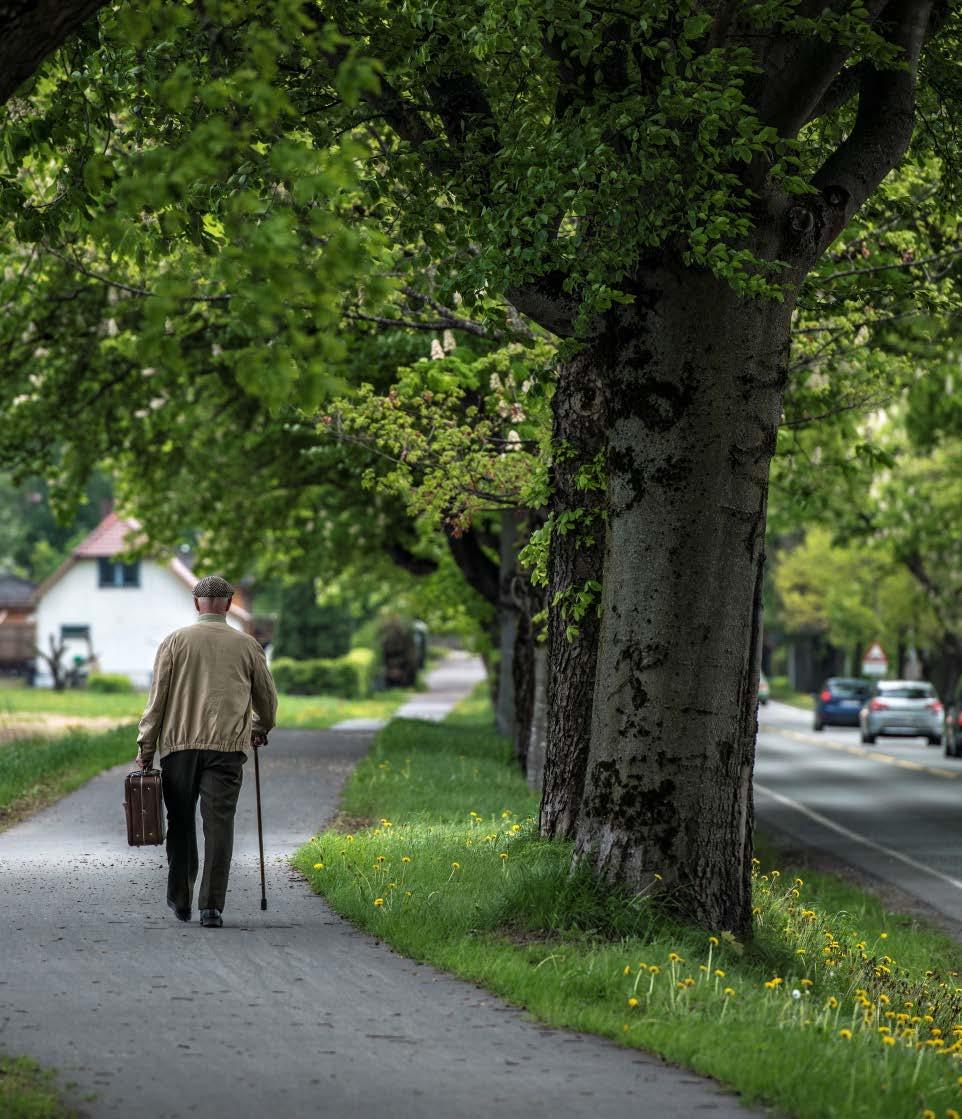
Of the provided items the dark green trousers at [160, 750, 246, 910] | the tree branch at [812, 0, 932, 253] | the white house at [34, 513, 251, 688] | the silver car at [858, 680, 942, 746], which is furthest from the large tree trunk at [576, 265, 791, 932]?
the white house at [34, 513, 251, 688]

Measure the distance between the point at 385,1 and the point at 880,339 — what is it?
1043 cm

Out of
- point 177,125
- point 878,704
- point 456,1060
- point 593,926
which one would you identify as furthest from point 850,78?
point 878,704

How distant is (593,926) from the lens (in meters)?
8.66

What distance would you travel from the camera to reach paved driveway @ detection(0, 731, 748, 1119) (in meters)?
5.75

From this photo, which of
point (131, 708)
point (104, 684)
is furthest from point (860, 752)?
point (104, 684)

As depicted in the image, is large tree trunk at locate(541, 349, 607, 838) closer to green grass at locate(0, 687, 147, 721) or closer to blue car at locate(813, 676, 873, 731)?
green grass at locate(0, 687, 147, 721)

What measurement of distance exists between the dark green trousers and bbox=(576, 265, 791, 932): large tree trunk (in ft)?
6.02

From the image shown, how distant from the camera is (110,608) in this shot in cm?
8112

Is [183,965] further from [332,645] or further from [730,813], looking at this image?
[332,645]

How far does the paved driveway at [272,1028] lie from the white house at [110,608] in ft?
234

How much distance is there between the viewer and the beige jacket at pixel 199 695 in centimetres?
948

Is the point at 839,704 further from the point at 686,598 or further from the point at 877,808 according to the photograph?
the point at 686,598

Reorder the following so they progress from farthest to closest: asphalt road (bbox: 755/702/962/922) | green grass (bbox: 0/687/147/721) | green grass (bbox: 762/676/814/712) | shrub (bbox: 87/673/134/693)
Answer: green grass (bbox: 762/676/814/712) < shrub (bbox: 87/673/134/693) < green grass (bbox: 0/687/147/721) < asphalt road (bbox: 755/702/962/922)

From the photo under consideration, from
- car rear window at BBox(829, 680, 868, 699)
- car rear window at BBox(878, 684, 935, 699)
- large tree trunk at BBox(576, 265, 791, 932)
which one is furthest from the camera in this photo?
car rear window at BBox(829, 680, 868, 699)
